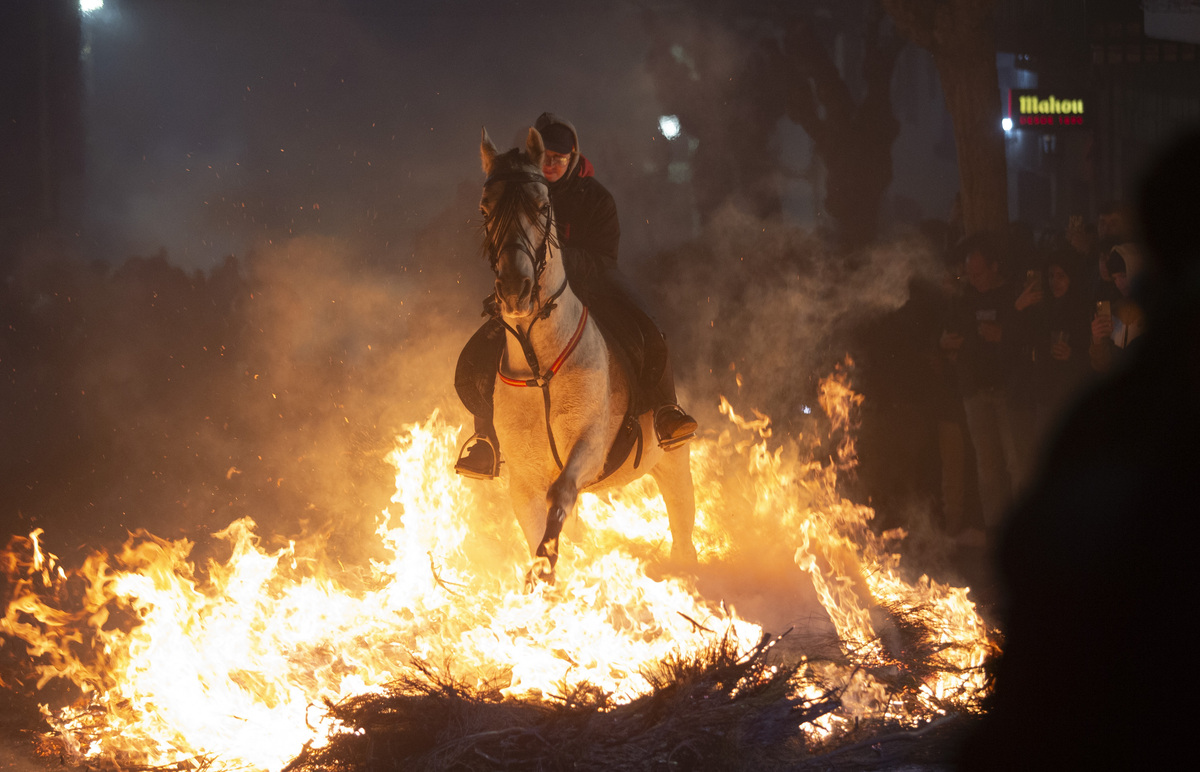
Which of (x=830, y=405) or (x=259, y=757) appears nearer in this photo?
(x=259, y=757)

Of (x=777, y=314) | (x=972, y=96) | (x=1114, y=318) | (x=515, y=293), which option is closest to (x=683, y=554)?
(x=515, y=293)

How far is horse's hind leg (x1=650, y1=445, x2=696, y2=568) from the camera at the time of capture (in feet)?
20.3

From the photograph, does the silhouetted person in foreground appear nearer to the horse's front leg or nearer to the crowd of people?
the horse's front leg

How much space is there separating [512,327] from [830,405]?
465 cm

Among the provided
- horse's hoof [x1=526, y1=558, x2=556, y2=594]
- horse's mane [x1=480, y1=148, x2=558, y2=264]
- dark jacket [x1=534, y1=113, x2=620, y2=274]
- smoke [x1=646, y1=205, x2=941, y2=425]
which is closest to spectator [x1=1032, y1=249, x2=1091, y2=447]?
smoke [x1=646, y1=205, x2=941, y2=425]

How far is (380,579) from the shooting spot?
7.09m

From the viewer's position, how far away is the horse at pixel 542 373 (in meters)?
4.16

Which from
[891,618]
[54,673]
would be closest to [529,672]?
[891,618]

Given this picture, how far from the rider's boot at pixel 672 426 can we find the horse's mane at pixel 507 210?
1.66 m

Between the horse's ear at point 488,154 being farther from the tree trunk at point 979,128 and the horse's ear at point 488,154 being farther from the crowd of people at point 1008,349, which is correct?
the tree trunk at point 979,128

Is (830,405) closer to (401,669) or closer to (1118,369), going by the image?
(401,669)

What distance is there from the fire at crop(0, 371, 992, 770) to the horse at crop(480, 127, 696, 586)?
61 centimetres

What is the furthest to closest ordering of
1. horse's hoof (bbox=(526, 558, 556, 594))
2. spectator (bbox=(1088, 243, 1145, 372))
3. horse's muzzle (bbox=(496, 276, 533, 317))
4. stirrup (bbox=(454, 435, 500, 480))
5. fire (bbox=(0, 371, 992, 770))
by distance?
spectator (bbox=(1088, 243, 1145, 372)) → stirrup (bbox=(454, 435, 500, 480)) → fire (bbox=(0, 371, 992, 770)) → horse's hoof (bbox=(526, 558, 556, 594)) → horse's muzzle (bbox=(496, 276, 533, 317))

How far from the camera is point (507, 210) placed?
4.16 metres
